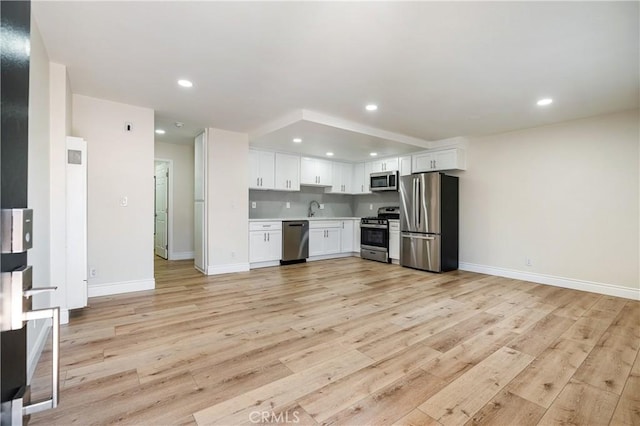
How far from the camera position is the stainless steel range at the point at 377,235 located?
20.0ft

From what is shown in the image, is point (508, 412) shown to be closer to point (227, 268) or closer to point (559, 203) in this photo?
point (559, 203)

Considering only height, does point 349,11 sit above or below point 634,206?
above

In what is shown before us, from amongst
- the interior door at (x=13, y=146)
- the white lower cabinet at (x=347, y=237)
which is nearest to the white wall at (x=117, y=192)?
the interior door at (x=13, y=146)

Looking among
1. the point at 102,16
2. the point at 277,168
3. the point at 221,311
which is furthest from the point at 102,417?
the point at 277,168

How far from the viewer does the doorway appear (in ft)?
20.7

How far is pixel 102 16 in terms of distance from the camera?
6.90 ft

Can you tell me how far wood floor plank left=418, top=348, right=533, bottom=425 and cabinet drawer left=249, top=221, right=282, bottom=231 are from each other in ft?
13.4

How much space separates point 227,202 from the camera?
5.09m

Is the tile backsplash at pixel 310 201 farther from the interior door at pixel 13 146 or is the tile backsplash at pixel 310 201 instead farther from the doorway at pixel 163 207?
the interior door at pixel 13 146

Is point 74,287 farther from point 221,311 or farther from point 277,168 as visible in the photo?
point 277,168

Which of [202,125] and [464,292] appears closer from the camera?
[464,292]

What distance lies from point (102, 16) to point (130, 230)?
99.6 inches

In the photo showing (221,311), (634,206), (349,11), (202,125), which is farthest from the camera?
(202,125)

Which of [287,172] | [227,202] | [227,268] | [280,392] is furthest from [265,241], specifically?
[280,392]
